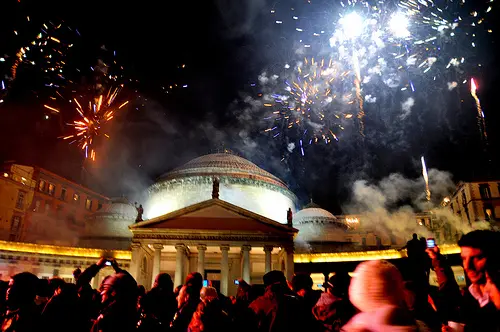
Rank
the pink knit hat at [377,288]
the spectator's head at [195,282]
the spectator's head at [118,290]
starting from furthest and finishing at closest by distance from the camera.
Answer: the spectator's head at [195,282]
the spectator's head at [118,290]
the pink knit hat at [377,288]

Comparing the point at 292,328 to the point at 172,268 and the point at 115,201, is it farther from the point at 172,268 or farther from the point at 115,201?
the point at 115,201

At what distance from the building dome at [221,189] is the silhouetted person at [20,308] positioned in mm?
39461

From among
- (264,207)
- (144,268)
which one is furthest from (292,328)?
(264,207)

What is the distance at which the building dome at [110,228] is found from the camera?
147 feet

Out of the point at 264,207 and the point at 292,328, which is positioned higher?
the point at 264,207

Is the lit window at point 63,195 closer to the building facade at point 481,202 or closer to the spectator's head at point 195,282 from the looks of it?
the spectator's head at point 195,282

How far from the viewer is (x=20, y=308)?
14.9 ft

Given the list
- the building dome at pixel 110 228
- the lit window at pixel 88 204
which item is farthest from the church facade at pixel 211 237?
the lit window at pixel 88 204

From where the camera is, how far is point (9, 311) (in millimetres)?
4539

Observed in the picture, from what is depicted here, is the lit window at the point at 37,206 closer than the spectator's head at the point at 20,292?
No

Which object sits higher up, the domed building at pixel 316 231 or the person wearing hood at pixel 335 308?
the domed building at pixel 316 231

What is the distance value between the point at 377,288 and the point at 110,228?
1871 inches

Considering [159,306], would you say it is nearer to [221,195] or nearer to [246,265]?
[246,265]

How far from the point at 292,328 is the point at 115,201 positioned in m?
47.6
